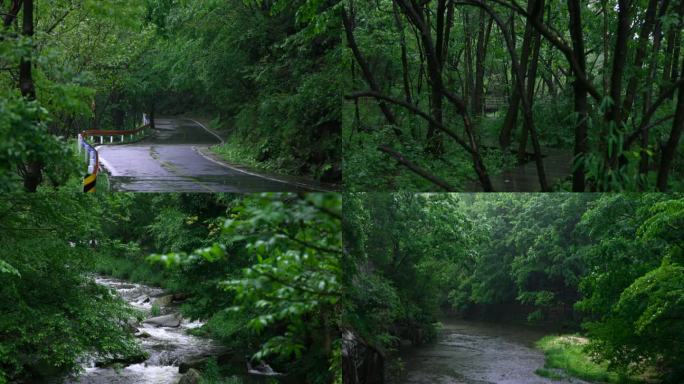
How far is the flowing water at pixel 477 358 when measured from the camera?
445 centimetres

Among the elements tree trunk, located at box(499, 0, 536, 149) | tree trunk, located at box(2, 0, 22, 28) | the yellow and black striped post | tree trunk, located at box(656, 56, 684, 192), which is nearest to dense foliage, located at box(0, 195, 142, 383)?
the yellow and black striped post

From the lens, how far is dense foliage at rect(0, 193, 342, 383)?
14.8 ft

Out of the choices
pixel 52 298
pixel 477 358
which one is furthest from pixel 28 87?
pixel 477 358

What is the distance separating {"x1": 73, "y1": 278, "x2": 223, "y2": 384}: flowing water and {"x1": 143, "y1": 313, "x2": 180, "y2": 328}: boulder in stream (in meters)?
0.04

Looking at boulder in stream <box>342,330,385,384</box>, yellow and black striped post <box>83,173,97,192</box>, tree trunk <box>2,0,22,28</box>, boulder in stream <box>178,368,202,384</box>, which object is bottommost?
boulder in stream <box>178,368,202,384</box>

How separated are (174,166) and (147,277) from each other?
1.79 metres

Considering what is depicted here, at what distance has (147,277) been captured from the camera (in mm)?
5949

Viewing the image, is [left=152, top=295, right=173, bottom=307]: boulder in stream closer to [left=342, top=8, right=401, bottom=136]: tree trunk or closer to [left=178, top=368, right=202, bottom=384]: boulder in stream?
[left=178, top=368, right=202, bottom=384]: boulder in stream

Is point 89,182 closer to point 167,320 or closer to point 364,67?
point 364,67

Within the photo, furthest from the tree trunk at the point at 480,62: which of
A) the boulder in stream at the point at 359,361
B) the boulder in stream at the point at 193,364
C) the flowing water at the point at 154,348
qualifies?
the boulder in stream at the point at 193,364

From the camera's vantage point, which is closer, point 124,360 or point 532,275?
point 532,275

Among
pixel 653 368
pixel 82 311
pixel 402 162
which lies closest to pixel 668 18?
pixel 402 162

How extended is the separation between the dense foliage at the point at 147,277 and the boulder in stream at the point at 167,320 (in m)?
0.24

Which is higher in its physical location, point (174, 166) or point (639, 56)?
point (639, 56)
